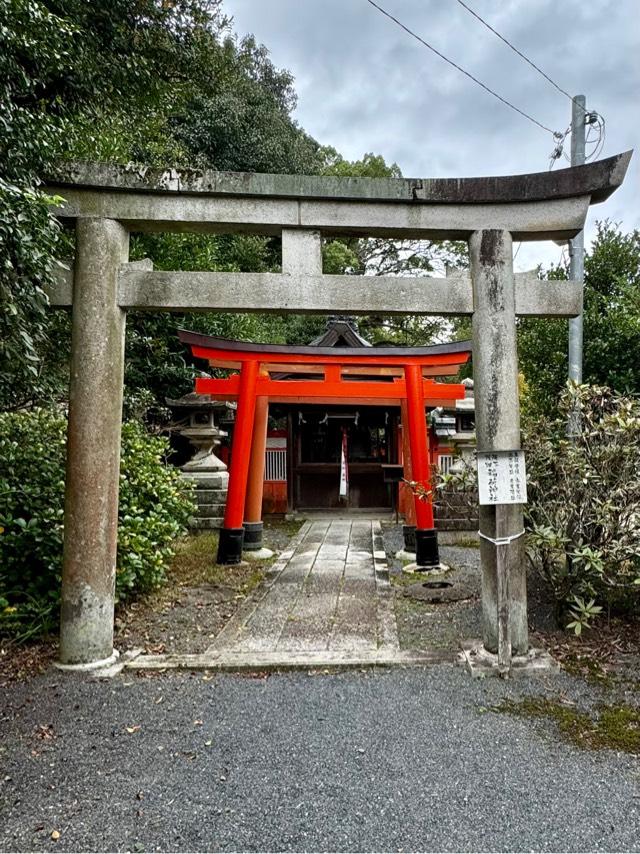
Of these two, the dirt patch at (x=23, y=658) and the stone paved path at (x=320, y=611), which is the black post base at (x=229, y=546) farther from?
the dirt patch at (x=23, y=658)

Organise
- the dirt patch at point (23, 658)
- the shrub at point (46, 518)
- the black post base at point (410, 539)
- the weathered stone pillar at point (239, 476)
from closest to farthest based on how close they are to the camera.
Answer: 1. the dirt patch at point (23, 658)
2. the shrub at point (46, 518)
3. the weathered stone pillar at point (239, 476)
4. the black post base at point (410, 539)

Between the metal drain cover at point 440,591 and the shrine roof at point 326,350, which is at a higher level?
the shrine roof at point 326,350

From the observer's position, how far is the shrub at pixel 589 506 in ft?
12.6

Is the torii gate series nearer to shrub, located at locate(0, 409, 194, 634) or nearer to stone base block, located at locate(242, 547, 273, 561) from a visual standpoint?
shrub, located at locate(0, 409, 194, 634)

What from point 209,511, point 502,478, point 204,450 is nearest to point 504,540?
point 502,478

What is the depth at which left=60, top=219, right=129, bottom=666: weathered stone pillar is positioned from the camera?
356cm

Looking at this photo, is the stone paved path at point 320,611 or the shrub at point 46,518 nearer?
the stone paved path at point 320,611

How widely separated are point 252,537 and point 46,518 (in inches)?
179

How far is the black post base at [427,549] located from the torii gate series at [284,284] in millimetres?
3398

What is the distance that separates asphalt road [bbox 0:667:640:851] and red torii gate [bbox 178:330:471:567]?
12.9 ft

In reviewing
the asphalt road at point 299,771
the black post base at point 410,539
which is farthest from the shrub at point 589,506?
the black post base at point 410,539

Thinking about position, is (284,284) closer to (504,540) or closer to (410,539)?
(504,540)

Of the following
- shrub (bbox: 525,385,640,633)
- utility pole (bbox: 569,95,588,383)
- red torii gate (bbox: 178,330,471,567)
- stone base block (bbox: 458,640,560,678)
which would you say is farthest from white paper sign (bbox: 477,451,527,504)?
utility pole (bbox: 569,95,588,383)

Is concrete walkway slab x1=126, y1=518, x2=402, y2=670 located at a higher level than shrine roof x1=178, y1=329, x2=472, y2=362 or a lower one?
lower
